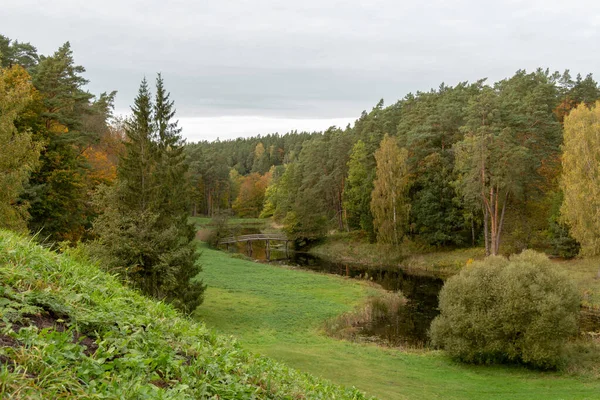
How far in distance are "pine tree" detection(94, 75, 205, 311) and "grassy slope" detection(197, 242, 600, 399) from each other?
428cm

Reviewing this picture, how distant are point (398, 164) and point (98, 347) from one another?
47.7 metres

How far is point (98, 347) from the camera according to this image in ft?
15.4

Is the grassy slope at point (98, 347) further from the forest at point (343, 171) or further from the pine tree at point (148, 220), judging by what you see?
the pine tree at point (148, 220)

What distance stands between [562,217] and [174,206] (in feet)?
106

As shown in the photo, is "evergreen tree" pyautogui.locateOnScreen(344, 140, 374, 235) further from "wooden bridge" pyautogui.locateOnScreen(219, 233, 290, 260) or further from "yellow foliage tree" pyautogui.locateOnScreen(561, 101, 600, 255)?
"yellow foliage tree" pyautogui.locateOnScreen(561, 101, 600, 255)

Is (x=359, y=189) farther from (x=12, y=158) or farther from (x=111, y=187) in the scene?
(x=12, y=158)

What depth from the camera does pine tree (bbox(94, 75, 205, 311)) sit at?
1908 cm

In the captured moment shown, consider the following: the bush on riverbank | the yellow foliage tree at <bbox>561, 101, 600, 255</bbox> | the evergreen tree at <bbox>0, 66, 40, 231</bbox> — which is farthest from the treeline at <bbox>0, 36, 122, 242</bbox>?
the yellow foliage tree at <bbox>561, 101, 600, 255</bbox>

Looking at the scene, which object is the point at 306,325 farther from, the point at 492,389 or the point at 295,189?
the point at 295,189

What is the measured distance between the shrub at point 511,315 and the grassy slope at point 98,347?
47.0 ft

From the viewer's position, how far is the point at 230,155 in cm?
15938

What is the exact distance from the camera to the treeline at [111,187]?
18156 millimetres

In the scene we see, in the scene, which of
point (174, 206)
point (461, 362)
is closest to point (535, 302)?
point (461, 362)

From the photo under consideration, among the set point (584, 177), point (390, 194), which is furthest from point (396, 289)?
point (584, 177)
